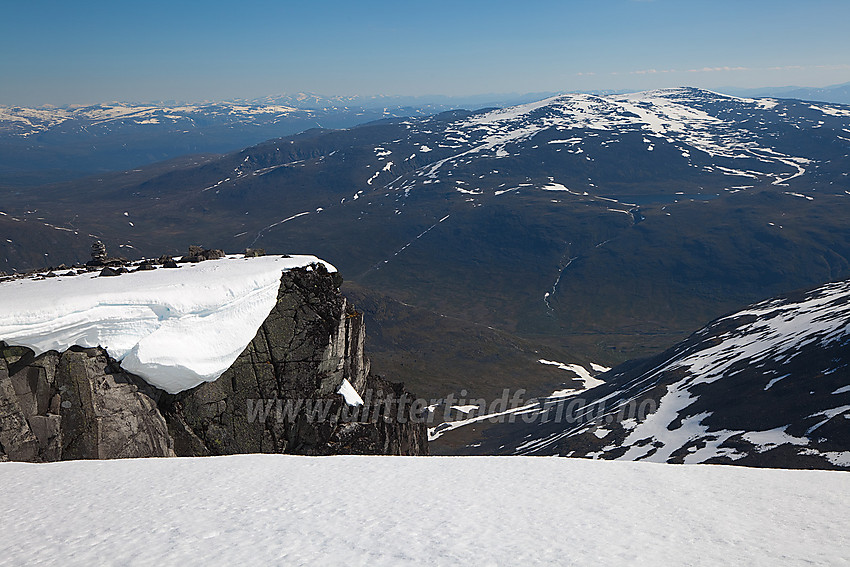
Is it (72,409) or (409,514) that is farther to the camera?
(72,409)

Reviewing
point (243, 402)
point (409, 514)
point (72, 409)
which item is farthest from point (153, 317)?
point (409, 514)

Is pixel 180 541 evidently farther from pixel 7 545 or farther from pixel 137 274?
pixel 137 274

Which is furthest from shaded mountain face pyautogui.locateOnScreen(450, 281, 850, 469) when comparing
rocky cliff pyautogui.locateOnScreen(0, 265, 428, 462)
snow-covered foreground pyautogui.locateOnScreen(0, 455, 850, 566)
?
rocky cliff pyautogui.locateOnScreen(0, 265, 428, 462)

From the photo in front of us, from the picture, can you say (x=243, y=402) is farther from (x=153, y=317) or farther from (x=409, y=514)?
(x=409, y=514)

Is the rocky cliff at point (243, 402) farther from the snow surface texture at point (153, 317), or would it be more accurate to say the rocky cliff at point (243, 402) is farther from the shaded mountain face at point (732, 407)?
the shaded mountain face at point (732, 407)

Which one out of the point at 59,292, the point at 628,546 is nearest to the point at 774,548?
the point at 628,546

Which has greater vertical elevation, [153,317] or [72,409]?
[153,317]

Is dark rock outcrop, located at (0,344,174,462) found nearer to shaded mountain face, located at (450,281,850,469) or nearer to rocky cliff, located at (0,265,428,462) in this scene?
rocky cliff, located at (0,265,428,462)
